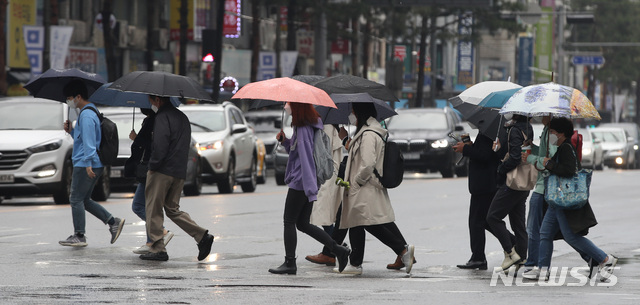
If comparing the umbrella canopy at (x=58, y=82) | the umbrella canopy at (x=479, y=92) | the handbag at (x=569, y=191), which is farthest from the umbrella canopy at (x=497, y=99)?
the umbrella canopy at (x=58, y=82)

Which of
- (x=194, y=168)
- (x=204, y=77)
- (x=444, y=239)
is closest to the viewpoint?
(x=444, y=239)

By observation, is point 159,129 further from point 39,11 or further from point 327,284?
point 39,11

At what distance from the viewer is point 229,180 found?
26.3 m

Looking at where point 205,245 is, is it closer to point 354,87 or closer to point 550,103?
point 354,87

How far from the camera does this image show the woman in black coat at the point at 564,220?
38.2ft

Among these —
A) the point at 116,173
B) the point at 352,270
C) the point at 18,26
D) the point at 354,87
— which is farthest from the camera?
the point at 18,26

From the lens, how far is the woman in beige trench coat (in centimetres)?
1214

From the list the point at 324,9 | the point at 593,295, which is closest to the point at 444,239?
the point at 593,295

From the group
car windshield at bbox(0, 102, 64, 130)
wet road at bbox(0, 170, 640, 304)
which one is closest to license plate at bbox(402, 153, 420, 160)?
wet road at bbox(0, 170, 640, 304)

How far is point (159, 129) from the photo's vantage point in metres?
12.9

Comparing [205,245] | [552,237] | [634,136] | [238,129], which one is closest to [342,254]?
[205,245]

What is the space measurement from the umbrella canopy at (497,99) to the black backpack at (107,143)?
12.8 ft

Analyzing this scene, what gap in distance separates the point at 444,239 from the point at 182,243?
3.18m

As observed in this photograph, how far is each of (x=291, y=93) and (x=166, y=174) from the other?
1.59 metres
